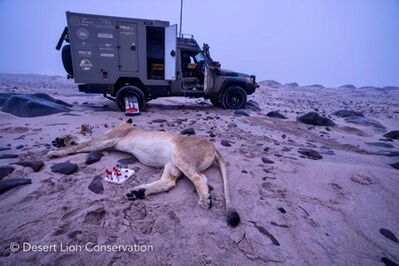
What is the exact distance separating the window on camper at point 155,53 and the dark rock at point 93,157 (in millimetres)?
5242

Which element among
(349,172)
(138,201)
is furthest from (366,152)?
(138,201)

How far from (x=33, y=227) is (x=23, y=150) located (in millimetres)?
2417

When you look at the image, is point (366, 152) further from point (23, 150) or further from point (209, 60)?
point (23, 150)

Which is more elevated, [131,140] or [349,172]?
[131,140]

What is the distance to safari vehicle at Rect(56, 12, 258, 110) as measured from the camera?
7.17 metres

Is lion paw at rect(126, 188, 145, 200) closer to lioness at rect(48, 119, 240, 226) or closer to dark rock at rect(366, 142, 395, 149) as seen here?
lioness at rect(48, 119, 240, 226)

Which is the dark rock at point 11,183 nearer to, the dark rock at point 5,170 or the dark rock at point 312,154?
the dark rock at point 5,170

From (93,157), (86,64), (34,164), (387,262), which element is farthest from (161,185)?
(86,64)

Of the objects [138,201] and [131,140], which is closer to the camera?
[138,201]

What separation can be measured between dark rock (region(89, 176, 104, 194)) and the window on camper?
605 centimetres

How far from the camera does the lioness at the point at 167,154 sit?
8.70ft

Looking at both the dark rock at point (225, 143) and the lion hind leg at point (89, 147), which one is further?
the dark rock at point (225, 143)

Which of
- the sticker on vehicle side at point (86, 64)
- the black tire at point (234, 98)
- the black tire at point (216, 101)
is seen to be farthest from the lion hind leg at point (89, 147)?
the black tire at point (216, 101)

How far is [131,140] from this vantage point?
377 cm
